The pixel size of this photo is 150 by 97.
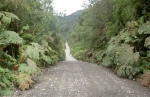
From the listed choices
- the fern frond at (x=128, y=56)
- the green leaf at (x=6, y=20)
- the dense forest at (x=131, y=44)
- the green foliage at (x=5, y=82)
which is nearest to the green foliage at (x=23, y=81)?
the green foliage at (x=5, y=82)

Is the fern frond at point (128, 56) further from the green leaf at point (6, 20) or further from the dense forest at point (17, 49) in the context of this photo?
the green leaf at point (6, 20)

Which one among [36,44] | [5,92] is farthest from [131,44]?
[5,92]

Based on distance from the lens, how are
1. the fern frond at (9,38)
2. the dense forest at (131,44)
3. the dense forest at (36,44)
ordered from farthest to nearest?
the dense forest at (131,44), the fern frond at (9,38), the dense forest at (36,44)

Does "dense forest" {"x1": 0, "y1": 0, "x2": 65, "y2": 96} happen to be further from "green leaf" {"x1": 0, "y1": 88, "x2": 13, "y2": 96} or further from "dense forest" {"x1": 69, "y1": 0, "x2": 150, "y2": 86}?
"dense forest" {"x1": 69, "y1": 0, "x2": 150, "y2": 86}

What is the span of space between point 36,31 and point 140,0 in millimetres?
6343

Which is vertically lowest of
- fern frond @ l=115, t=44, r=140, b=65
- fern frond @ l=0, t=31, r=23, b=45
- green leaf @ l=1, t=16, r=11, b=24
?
fern frond @ l=115, t=44, r=140, b=65

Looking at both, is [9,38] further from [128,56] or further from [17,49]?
[128,56]

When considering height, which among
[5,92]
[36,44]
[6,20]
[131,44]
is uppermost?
[6,20]

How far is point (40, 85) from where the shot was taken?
7.80 metres

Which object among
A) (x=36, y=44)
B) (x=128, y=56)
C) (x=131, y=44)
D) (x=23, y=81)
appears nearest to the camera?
(x=23, y=81)

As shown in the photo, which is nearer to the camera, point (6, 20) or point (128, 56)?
point (6, 20)

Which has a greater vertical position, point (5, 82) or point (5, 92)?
point (5, 82)

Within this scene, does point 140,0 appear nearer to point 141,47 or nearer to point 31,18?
point 141,47

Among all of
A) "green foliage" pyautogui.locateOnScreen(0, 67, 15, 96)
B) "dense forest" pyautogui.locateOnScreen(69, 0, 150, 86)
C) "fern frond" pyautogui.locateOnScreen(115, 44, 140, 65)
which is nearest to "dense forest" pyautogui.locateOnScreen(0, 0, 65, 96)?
"green foliage" pyautogui.locateOnScreen(0, 67, 15, 96)
